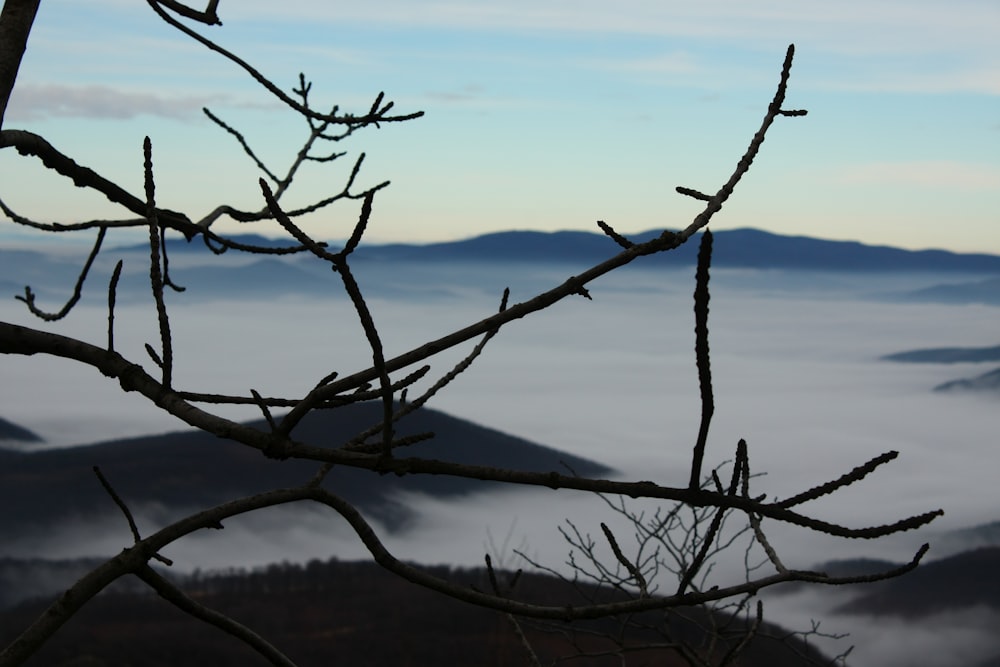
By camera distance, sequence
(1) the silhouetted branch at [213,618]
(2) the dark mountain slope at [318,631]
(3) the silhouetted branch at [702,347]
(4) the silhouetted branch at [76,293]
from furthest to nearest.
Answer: (2) the dark mountain slope at [318,631] → (4) the silhouetted branch at [76,293] → (1) the silhouetted branch at [213,618] → (3) the silhouetted branch at [702,347]

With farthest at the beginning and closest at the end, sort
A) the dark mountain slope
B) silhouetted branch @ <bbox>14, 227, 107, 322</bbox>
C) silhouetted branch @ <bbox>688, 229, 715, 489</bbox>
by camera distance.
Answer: the dark mountain slope
silhouetted branch @ <bbox>14, 227, 107, 322</bbox>
silhouetted branch @ <bbox>688, 229, 715, 489</bbox>

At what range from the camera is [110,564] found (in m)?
4.38

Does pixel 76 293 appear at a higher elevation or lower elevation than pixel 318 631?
higher

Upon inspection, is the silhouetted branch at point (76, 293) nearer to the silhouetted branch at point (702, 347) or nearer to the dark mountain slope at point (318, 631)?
the silhouetted branch at point (702, 347)

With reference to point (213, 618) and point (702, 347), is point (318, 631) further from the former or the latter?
point (702, 347)

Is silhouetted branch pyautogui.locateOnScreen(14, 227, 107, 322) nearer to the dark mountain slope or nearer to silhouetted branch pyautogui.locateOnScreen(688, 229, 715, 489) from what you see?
silhouetted branch pyautogui.locateOnScreen(688, 229, 715, 489)

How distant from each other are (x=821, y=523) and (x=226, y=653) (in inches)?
6700

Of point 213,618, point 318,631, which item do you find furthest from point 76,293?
point 318,631

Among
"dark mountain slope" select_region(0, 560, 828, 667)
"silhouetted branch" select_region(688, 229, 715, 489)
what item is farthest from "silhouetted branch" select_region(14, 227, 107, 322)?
"dark mountain slope" select_region(0, 560, 828, 667)

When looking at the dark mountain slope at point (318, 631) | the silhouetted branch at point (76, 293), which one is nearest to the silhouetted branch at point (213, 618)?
the silhouetted branch at point (76, 293)

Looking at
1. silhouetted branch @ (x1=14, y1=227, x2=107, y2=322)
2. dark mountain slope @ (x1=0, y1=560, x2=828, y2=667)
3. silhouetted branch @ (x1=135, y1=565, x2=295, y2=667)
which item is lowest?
dark mountain slope @ (x1=0, y1=560, x2=828, y2=667)

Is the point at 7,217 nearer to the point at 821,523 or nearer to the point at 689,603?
the point at 689,603

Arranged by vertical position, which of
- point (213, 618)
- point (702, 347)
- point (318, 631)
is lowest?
point (318, 631)

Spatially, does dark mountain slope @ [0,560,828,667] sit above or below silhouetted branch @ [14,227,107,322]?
below
